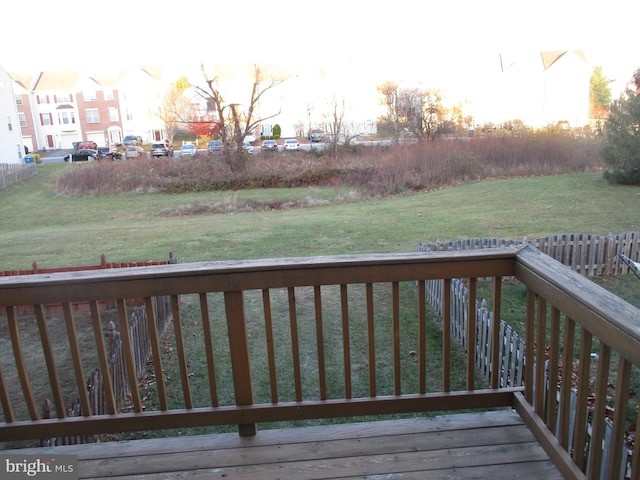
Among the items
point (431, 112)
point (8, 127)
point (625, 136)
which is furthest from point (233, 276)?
point (8, 127)

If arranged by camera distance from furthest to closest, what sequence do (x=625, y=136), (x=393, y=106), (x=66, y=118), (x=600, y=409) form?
(x=66, y=118) → (x=393, y=106) → (x=625, y=136) → (x=600, y=409)

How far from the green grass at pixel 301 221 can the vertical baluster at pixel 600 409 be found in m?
7.94

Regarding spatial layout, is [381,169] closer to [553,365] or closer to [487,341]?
[487,341]

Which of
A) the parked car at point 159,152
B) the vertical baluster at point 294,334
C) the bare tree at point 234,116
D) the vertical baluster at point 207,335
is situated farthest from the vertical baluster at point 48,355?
the parked car at point 159,152

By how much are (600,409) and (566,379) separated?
0.38 metres

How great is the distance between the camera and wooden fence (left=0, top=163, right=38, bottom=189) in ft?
81.6

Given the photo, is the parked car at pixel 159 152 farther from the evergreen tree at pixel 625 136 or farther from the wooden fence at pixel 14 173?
the evergreen tree at pixel 625 136

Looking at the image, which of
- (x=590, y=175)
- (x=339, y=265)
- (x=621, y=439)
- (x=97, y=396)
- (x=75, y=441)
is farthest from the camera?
(x=590, y=175)

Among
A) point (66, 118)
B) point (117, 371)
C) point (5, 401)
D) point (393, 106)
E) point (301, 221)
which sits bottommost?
point (301, 221)

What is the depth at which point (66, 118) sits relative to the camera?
1996 inches

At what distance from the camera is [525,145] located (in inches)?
894

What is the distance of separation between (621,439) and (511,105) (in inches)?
1944

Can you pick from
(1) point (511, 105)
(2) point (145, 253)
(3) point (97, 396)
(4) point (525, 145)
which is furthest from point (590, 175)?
(1) point (511, 105)

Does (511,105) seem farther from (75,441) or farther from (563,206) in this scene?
(75,441)
